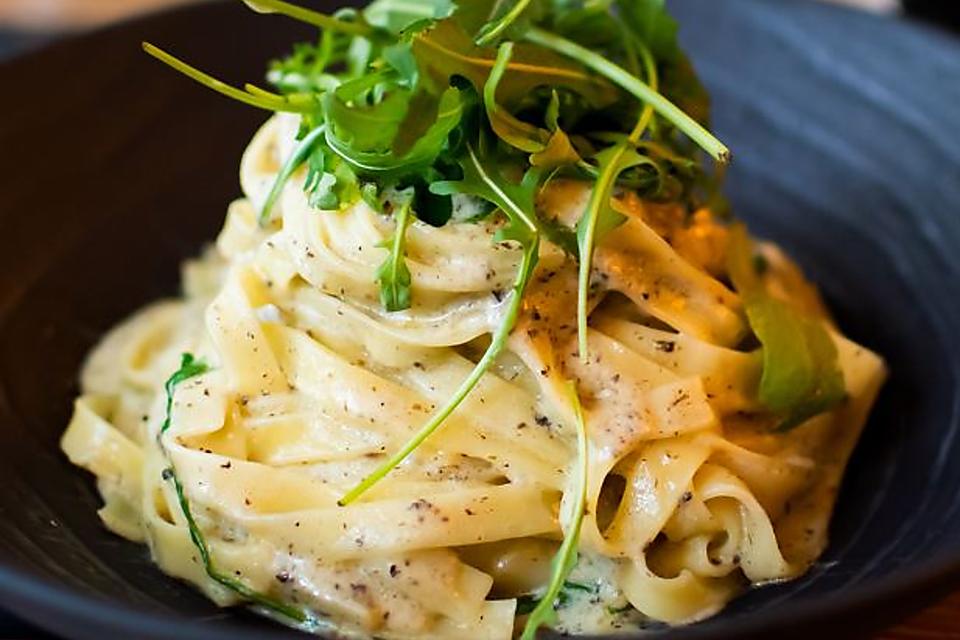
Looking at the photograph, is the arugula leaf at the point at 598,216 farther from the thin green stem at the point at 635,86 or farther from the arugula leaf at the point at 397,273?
the arugula leaf at the point at 397,273

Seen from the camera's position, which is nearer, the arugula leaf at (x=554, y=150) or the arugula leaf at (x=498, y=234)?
the arugula leaf at (x=498, y=234)

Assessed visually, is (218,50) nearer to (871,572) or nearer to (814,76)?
(814,76)

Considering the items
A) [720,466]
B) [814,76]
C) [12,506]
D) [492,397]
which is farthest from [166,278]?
[814,76]

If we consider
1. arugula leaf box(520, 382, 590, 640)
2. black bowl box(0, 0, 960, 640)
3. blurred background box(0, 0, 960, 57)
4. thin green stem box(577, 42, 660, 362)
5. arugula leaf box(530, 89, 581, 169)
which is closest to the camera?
arugula leaf box(520, 382, 590, 640)

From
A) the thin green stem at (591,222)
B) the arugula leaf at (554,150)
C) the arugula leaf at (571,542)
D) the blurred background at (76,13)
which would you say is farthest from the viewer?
the blurred background at (76,13)

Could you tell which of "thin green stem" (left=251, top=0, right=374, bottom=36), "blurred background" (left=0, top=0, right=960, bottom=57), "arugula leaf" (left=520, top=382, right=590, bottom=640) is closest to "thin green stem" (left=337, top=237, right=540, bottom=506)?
"arugula leaf" (left=520, top=382, right=590, bottom=640)

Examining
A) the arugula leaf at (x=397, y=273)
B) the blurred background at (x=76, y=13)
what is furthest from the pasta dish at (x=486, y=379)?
the blurred background at (x=76, y=13)

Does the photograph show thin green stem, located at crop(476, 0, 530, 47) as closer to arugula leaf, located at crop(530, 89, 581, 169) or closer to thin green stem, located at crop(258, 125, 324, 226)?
arugula leaf, located at crop(530, 89, 581, 169)
